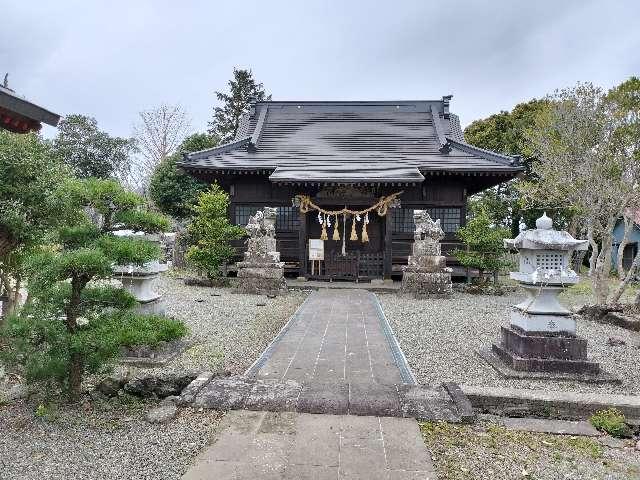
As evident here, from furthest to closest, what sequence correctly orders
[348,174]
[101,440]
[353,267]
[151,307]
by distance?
[353,267] → [348,174] → [151,307] → [101,440]

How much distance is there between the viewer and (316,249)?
15.3 meters

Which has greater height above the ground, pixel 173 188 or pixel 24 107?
pixel 173 188

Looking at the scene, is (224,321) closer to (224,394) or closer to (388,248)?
(224,394)

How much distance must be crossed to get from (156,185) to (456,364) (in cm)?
1937

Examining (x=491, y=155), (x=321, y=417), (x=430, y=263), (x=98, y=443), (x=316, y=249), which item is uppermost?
(x=491, y=155)

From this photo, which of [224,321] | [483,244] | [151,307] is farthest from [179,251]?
[151,307]

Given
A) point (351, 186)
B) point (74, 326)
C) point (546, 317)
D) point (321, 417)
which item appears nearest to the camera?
point (321, 417)

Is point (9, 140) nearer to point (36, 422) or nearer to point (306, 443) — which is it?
point (36, 422)

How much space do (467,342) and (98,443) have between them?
5.68 metres

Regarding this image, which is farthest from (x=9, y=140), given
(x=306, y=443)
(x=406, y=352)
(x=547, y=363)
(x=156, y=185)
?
(x=156, y=185)

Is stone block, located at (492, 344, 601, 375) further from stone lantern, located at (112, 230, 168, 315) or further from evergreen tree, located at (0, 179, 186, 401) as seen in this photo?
stone lantern, located at (112, 230, 168, 315)

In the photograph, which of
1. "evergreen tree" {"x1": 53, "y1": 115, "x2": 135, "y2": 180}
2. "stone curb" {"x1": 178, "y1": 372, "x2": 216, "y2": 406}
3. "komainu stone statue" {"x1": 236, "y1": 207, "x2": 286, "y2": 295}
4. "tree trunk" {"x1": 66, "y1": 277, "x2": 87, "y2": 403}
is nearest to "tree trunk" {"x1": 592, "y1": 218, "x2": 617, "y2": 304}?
"komainu stone statue" {"x1": 236, "y1": 207, "x2": 286, "y2": 295}

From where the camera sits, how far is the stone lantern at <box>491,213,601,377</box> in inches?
216

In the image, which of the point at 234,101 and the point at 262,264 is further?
the point at 234,101
